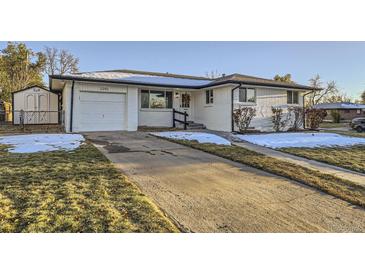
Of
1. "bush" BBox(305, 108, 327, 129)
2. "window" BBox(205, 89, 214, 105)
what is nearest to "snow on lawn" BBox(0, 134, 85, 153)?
"window" BBox(205, 89, 214, 105)

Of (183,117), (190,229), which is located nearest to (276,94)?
(183,117)

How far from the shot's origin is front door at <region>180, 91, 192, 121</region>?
16766 millimetres

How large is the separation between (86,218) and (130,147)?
552 centimetres

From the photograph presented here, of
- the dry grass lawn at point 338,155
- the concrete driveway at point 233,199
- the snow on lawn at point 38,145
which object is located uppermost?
the snow on lawn at point 38,145

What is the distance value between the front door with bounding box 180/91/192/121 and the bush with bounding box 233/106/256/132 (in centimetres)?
390

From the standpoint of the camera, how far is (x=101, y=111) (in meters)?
13.7

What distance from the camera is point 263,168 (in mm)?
6270

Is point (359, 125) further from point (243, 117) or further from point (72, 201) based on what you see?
point (72, 201)

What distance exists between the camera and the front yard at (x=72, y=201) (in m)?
3.02

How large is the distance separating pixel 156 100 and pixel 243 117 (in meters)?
5.38

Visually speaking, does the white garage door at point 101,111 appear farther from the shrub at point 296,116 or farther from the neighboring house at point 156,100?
the shrub at point 296,116

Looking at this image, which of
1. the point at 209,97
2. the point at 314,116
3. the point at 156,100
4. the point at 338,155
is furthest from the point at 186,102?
the point at 338,155

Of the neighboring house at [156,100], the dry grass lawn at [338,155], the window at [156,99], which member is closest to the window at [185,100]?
the neighboring house at [156,100]

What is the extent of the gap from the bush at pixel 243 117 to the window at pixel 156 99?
4436 mm
